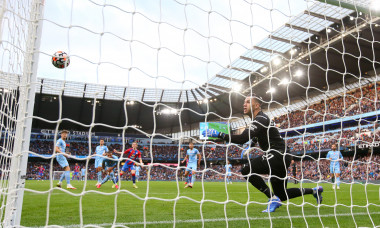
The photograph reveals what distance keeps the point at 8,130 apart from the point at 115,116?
130 ft

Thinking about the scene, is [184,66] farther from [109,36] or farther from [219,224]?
[219,224]

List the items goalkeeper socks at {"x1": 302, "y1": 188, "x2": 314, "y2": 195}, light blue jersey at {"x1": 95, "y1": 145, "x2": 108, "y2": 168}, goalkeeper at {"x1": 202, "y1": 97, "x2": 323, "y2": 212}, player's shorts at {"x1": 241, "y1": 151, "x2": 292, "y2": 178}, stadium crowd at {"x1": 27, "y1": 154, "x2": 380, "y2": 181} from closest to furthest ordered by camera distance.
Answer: goalkeeper at {"x1": 202, "y1": 97, "x2": 323, "y2": 212}
player's shorts at {"x1": 241, "y1": 151, "x2": 292, "y2": 178}
goalkeeper socks at {"x1": 302, "y1": 188, "x2": 314, "y2": 195}
light blue jersey at {"x1": 95, "y1": 145, "x2": 108, "y2": 168}
stadium crowd at {"x1": 27, "y1": 154, "x2": 380, "y2": 181}

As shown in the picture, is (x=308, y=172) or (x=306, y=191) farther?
(x=308, y=172)

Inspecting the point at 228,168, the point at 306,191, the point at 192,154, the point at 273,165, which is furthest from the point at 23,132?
the point at 228,168

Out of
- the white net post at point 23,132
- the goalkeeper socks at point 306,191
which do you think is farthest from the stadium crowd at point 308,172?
the white net post at point 23,132

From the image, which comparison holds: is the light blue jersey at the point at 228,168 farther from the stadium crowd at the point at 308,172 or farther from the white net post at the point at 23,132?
the white net post at the point at 23,132

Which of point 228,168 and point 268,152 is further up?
point 268,152

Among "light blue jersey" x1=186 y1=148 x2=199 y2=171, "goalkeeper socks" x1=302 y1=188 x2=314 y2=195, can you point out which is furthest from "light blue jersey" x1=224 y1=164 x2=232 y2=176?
"light blue jersey" x1=186 y1=148 x2=199 y2=171

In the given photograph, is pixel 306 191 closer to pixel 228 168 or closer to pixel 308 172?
pixel 228 168

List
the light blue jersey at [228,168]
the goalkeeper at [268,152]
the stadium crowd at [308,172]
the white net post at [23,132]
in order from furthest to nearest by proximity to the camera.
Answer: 1. the stadium crowd at [308,172]
2. the goalkeeper at [268,152]
3. the light blue jersey at [228,168]
4. the white net post at [23,132]

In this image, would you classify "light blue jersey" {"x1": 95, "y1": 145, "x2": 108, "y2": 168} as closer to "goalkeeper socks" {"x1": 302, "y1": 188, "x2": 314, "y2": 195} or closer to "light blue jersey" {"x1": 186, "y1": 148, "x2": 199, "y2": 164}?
"light blue jersey" {"x1": 186, "y1": 148, "x2": 199, "y2": 164}

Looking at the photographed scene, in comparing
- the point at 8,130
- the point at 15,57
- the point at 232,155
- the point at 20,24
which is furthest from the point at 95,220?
the point at 232,155

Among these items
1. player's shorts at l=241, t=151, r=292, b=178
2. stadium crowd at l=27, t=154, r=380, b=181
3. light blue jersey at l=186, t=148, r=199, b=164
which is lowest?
stadium crowd at l=27, t=154, r=380, b=181

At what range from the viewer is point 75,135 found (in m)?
39.0
